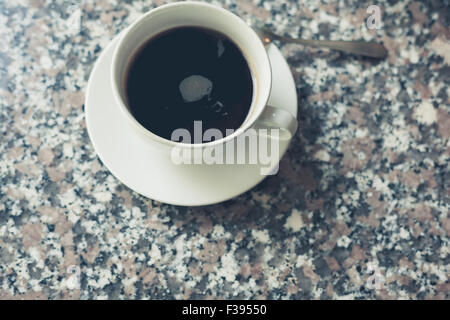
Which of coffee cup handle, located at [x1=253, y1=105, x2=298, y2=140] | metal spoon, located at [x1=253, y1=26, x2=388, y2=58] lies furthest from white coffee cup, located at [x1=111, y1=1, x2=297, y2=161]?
metal spoon, located at [x1=253, y1=26, x2=388, y2=58]

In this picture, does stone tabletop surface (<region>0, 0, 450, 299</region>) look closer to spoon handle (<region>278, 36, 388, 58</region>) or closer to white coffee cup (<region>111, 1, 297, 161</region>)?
spoon handle (<region>278, 36, 388, 58</region>)

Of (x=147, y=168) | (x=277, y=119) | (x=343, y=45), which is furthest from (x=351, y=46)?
(x=147, y=168)

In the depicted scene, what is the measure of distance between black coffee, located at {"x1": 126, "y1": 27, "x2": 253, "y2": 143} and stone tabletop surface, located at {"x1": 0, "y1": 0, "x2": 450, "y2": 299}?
5.9 inches

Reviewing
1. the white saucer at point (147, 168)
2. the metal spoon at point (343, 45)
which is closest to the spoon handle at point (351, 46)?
the metal spoon at point (343, 45)

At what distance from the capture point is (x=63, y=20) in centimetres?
79

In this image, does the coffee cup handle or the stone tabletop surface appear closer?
the coffee cup handle

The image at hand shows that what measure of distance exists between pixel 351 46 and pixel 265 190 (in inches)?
10.3

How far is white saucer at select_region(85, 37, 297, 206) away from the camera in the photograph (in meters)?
0.68

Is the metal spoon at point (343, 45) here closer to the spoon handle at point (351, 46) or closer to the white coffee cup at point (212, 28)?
the spoon handle at point (351, 46)

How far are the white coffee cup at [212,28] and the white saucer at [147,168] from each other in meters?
0.07

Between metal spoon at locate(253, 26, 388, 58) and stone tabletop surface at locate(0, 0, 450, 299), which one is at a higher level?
metal spoon at locate(253, 26, 388, 58)

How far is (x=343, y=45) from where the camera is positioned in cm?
78
